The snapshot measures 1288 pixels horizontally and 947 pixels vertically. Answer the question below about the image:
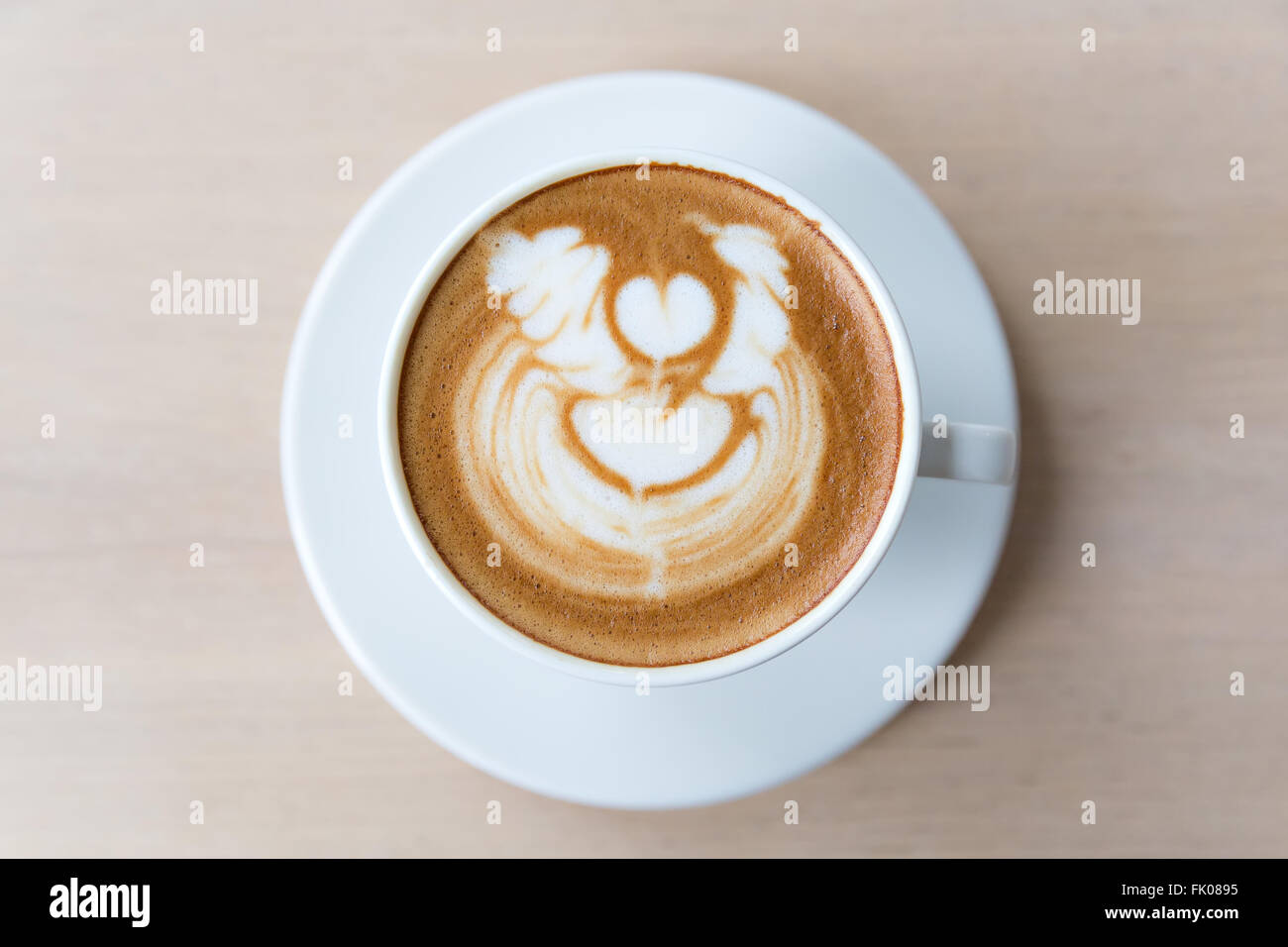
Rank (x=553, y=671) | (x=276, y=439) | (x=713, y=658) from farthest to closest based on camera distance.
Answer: (x=276, y=439) < (x=553, y=671) < (x=713, y=658)

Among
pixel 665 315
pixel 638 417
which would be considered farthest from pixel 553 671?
pixel 665 315

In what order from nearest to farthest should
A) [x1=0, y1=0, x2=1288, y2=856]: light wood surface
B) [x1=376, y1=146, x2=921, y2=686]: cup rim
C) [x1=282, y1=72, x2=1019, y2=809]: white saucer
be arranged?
1. [x1=376, y1=146, x2=921, y2=686]: cup rim
2. [x1=282, y1=72, x2=1019, y2=809]: white saucer
3. [x1=0, y1=0, x2=1288, y2=856]: light wood surface

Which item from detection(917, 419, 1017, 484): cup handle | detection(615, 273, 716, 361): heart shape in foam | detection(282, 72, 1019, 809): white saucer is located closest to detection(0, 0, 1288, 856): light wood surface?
detection(282, 72, 1019, 809): white saucer

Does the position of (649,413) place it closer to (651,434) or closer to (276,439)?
(651,434)

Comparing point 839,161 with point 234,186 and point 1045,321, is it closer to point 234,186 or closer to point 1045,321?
point 1045,321

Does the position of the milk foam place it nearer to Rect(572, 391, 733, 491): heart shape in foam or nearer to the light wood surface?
Rect(572, 391, 733, 491): heart shape in foam
